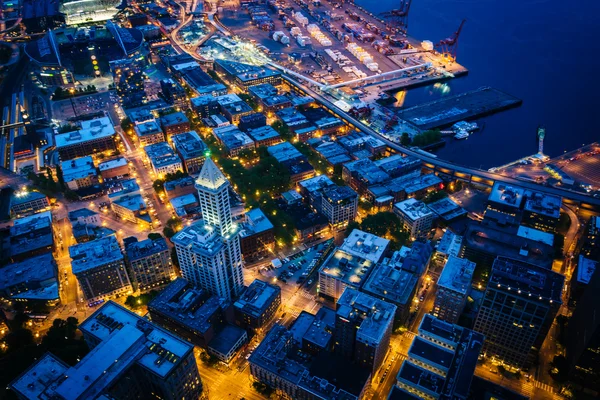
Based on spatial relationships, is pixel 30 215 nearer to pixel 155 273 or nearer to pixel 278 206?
pixel 155 273

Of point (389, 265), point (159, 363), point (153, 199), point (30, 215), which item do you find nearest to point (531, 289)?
point (389, 265)

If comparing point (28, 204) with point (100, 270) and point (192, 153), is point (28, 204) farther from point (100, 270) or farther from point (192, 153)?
point (192, 153)

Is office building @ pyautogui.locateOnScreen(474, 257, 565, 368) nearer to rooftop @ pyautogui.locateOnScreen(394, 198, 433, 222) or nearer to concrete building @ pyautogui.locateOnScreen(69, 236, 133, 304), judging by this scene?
rooftop @ pyautogui.locateOnScreen(394, 198, 433, 222)

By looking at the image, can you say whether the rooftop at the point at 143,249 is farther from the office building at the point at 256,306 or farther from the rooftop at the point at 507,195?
the rooftop at the point at 507,195

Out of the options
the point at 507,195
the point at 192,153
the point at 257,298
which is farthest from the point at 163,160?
the point at 507,195

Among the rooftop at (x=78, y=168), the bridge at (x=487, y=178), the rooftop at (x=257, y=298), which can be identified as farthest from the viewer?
the rooftop at (x=78, y=168)

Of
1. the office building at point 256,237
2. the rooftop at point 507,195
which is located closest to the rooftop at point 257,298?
the office building at point 256,237

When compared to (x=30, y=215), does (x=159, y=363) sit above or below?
above
